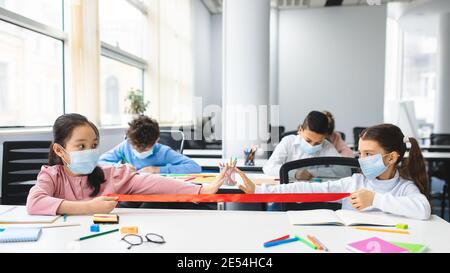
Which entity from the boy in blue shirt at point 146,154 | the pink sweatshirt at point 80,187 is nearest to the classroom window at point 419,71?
the boy in blue shirt at point 146,154

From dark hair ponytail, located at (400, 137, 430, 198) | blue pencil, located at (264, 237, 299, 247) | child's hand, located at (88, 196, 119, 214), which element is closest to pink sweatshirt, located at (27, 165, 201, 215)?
child's hand, located at (88, 196, 119, 214)

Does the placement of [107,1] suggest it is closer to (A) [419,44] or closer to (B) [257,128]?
(B) [257,128]

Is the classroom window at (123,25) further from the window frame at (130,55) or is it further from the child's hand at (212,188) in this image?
the child's hand at (212,188)

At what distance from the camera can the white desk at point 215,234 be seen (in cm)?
118

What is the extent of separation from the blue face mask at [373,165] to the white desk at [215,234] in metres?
0.27

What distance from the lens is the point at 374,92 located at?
8531 mm

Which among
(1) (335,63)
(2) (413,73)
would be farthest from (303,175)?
(2) (413,73)

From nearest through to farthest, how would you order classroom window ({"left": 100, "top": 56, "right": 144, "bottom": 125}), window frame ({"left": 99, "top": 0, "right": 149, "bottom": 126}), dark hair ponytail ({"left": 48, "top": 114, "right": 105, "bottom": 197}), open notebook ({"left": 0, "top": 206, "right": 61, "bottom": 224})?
1. open notebook ({"left": 0, "top": 206, "right": 61, "bottom": 224})
2. dark hair ponytail ({"left": 48, "top": 114, "right": 105, "bottom": 197})
3. window frame ({"left": 99, "top": 0, "right": 149, "bottom": 126})
4. classroom window ({"left": 100, "top": 56, "right": 144, "bottom": 125})

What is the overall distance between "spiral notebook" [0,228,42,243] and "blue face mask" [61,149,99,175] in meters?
0.38

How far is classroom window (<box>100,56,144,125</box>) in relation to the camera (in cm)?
509

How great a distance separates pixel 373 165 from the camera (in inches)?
66.7

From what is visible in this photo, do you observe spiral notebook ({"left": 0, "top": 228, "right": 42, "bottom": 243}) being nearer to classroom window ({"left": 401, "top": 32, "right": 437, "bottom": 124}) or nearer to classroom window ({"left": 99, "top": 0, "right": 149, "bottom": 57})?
classroom window ({"left": 99, "top": 0, "right": 149, "bottom": 57})

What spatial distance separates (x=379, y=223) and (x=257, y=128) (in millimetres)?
2746
